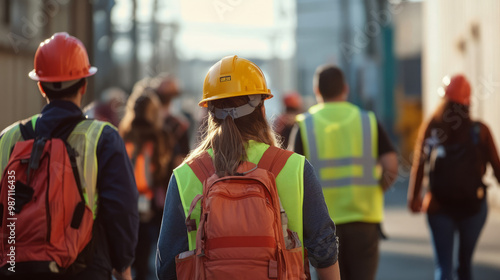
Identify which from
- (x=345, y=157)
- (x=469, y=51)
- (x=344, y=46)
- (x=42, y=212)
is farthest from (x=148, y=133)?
(x=344, y=46)

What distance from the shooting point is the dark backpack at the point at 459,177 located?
6.56 metres

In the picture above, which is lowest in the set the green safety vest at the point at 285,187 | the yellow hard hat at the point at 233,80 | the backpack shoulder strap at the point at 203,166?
the green safety vest at the point at 285,187

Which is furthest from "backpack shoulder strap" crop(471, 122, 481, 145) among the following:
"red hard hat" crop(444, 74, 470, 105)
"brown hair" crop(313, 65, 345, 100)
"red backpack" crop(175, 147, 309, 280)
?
"red backpack" crop(175, 147, 309, 280)

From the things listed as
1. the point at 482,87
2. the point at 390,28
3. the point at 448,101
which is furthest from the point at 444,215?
the point at 390,28

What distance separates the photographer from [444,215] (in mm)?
6617

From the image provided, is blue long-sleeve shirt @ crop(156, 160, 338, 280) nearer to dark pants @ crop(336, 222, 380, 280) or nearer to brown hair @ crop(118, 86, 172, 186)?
dark pants @ crop(336, 222, 380, 280)

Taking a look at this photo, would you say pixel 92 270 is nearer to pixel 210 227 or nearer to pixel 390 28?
pixel 210 227

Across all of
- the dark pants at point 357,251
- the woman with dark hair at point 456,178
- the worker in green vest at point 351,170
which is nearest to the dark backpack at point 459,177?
the woman with dark hair at point 456,178

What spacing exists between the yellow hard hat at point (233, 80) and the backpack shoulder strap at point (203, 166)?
0.23 meters

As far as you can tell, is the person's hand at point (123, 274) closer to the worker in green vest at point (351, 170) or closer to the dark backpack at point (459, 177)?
the worker in green vest at point (351, 170)

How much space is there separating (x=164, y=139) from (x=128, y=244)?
11.1 feet

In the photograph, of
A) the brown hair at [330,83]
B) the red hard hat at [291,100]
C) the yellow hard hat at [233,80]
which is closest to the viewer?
the yellow hard hat at [233,80]

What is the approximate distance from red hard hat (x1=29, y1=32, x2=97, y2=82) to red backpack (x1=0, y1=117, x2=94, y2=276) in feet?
1.28

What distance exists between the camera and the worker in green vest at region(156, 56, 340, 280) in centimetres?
319
